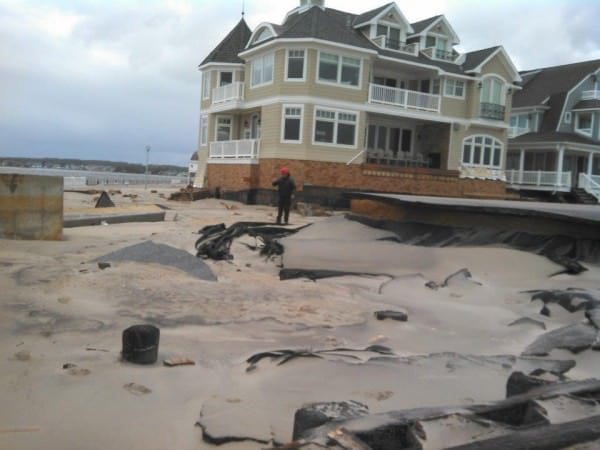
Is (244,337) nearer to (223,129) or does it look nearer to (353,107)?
(353,107)

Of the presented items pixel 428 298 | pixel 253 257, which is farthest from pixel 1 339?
pixel 253 257

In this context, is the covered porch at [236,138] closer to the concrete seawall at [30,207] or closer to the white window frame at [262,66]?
the white window frame at [262,66]

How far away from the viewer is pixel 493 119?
111ft

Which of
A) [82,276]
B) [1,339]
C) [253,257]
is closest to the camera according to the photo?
[1,339]

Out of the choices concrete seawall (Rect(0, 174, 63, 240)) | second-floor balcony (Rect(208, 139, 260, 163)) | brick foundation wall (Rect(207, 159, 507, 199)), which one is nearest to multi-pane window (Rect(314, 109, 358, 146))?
brick foundation wall (Rect(207, 159, 507, 199))

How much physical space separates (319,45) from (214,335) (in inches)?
934

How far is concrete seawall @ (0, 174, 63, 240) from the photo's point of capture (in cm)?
1027

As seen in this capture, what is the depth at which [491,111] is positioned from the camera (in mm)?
33906

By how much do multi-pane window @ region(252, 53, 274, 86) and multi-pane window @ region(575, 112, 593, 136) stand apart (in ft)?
83.9

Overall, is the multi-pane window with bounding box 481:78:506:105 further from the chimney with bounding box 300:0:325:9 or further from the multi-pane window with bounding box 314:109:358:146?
the chimney with bounding box 300:0:325:9

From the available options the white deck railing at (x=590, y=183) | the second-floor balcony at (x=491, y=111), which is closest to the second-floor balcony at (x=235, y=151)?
the second-floor balcony at (x=491, y=111)

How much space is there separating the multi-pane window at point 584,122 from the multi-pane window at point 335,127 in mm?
22481

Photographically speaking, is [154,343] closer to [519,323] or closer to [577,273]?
[519,323]

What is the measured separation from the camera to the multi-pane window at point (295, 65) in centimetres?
2716
